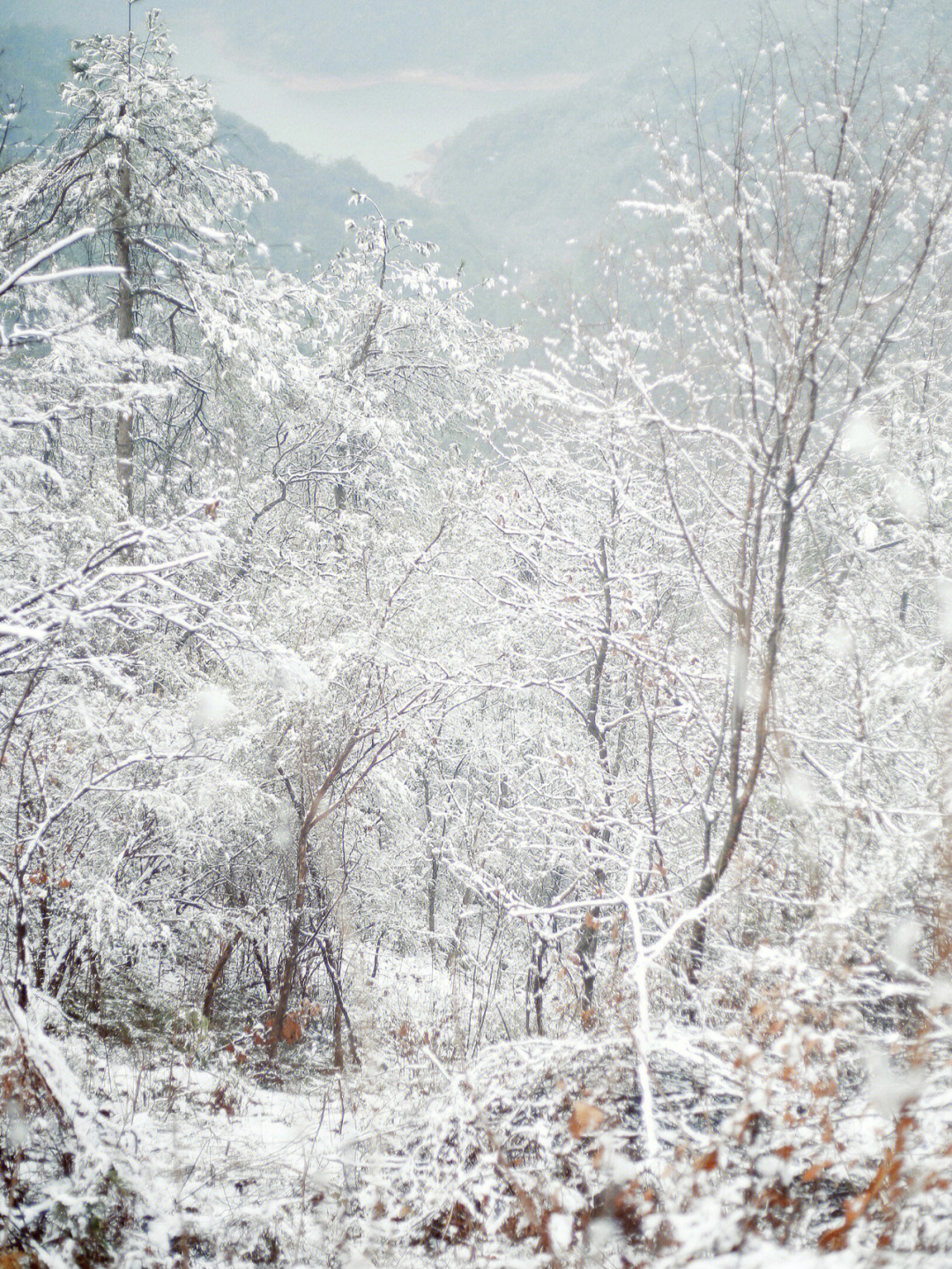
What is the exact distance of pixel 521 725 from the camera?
9.58 meters

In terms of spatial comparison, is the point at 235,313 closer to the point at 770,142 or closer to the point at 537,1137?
the point at 770,142

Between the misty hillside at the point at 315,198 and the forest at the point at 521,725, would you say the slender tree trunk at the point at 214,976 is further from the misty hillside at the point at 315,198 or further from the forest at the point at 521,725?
the misty hillside at the point at 315,198

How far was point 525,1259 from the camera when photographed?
74.0 inches

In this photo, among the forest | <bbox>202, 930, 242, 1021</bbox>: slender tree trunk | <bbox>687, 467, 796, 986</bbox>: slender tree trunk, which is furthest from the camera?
<bbox>202, 930, 242, 1021</bbox>: slender tree trunk

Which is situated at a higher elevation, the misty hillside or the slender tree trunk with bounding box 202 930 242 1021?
the misty hillside

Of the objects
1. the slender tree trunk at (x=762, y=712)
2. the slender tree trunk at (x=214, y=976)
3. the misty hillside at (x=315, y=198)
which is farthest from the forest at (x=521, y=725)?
the misty hillside at (x=315, y=198)

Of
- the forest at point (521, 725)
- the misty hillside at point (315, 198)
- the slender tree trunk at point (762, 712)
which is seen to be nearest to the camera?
the forest at point (521, 725)

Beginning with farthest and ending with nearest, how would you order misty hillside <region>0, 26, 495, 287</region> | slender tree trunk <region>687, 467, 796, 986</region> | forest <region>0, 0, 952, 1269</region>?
misty hillside <region>0, 26, 495, 287</region> < slender tree trunk <region>687, 467, 796, 986</region> < forest <region>0, 0, 952, 1269</region>

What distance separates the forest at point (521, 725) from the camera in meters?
2.12

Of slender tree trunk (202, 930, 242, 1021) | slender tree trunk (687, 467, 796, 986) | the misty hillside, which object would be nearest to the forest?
slender tree trunk (687, 467, 796, 986)

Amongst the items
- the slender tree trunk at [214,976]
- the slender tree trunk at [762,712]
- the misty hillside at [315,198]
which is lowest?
the slender tree trunk at [214,976]

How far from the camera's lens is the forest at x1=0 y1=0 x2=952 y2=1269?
2.12 metres

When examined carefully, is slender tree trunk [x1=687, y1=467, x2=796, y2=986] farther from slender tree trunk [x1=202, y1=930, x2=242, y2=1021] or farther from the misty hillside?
the misty hillside

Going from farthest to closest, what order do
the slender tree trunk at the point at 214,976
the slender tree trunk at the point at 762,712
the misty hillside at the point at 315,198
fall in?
the misty hillside at the point at 315,198, the slender tree trunk at the point at 214,976, the slender tree trunk at the point at 762,712
